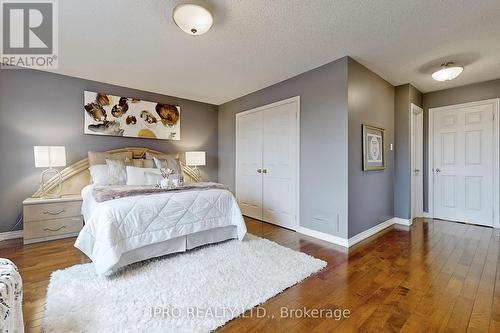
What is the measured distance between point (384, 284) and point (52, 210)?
395cm

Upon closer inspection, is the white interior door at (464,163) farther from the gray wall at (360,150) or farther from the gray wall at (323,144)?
the gray wall at (323,144)

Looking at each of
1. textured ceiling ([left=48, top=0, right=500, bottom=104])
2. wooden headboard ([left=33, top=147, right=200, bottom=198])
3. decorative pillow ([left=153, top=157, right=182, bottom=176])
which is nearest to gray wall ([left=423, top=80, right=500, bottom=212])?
textured ceiling ([left=48, top=0, right=500, bottom=104])

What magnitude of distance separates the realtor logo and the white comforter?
179 cm

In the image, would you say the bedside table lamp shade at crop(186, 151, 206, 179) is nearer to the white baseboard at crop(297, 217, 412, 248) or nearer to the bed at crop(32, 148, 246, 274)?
the bed at crop(32, 148, 246, 274)

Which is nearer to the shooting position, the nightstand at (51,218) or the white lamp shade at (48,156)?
the nightstand at (51,218)

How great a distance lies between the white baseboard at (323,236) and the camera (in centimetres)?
288

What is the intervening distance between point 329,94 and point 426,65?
1.43m

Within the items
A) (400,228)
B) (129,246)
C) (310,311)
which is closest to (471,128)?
(400,228)

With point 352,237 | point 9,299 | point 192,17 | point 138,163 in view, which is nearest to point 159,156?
point 138,163

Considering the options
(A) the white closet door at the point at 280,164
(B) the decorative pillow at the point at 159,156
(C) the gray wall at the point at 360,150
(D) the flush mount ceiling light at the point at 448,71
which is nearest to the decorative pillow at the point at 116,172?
(B) the decorative pillow at the point at 159,156

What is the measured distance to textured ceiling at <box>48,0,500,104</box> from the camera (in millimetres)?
1967

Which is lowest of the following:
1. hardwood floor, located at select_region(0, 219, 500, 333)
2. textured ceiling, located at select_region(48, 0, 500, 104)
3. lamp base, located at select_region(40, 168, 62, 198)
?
hardwood floor, located at select_region(0, 219, 500, 333)

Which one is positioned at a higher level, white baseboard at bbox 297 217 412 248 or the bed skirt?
the bed skirt

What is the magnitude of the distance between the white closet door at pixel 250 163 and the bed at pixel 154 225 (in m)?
1.32
